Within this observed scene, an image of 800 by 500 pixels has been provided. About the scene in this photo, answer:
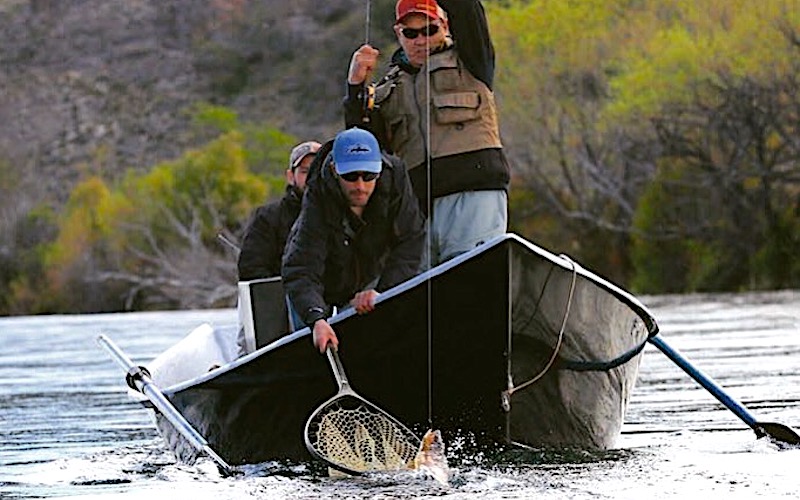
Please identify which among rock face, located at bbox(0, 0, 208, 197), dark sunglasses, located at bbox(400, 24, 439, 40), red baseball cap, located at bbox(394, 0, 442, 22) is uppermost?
red baseball cap, located at bbox(394, 0, 442, 22)

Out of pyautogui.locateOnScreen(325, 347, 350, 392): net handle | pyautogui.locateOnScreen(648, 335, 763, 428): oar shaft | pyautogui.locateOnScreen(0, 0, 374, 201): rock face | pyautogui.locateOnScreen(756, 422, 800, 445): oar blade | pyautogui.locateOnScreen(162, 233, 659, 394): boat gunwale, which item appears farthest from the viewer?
pyautogui.locateOnScreen(0, 0, 374, 201): rock face

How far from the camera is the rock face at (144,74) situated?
7731 centimetres

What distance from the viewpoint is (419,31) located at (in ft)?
26.4

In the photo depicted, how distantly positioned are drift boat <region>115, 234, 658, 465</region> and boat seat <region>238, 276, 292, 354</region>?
2.79 feet

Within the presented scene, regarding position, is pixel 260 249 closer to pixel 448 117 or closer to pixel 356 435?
pixel 448 117

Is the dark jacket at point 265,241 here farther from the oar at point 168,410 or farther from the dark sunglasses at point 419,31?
the dark sunglasses at point 419,31

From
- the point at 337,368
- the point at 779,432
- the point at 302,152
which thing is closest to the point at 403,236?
the point at 337,368

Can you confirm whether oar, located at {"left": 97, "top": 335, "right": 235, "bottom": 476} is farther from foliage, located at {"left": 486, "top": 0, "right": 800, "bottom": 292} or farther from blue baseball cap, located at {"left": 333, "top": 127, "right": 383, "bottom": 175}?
foliage, located at {"left": 486, "top": 0, "right": 800, "bottom": 292}

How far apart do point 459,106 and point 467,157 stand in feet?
0.73

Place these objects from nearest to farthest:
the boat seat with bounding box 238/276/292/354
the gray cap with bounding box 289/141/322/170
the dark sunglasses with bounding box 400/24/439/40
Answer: the dark sunglasses with bounding box 400/24/439/40 → the boat seat with bounding box 238/276/292/354 → the gray cap with bounding box 289/141/322/170

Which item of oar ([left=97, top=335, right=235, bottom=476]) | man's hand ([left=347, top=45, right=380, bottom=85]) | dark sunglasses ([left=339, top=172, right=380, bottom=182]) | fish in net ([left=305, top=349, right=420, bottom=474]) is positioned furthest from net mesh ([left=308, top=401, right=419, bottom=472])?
man's hand ([left=347, top=45, right=380, bottom=85])

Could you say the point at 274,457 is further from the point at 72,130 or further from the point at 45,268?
the point at 72,130

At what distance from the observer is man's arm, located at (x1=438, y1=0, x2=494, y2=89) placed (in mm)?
8023

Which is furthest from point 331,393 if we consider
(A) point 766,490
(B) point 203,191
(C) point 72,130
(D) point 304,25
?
(D) point 304,25
